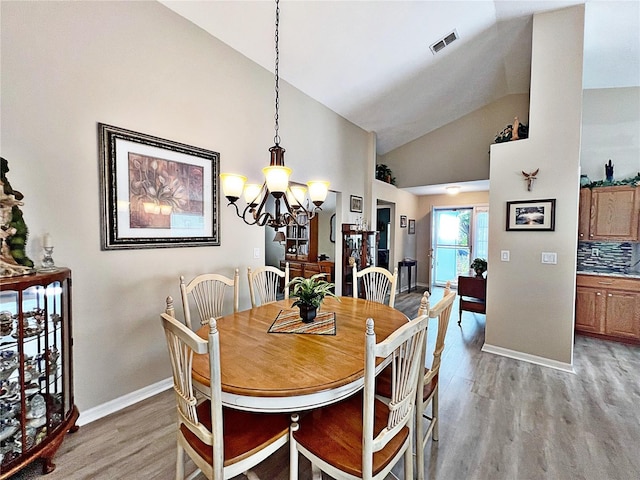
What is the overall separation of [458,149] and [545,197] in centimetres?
280

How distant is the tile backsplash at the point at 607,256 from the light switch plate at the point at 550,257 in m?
1.76

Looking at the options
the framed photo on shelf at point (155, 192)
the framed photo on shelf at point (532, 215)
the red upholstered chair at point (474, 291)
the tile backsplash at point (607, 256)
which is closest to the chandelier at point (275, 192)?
the framed photo on shelf at point (155, 192)

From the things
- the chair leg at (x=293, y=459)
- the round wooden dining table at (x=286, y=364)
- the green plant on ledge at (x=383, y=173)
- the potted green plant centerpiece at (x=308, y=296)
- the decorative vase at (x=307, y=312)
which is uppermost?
the green plant on ledge at (x=383, y=173)

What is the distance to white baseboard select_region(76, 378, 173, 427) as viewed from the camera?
213 cm

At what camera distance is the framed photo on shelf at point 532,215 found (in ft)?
10.2

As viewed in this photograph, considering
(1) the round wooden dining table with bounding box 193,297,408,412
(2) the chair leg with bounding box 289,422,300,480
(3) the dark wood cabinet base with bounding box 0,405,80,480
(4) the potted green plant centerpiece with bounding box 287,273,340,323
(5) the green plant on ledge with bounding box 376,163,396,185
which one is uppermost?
(5) the green plant on ledge with bounding box 376,163,396,185

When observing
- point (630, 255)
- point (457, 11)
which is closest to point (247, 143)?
point (457, 11)

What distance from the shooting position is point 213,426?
1.14 m

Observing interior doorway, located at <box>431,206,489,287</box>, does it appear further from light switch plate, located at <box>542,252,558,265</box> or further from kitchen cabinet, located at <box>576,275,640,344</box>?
light switch plate, located at <box>542,252,558,265</box>

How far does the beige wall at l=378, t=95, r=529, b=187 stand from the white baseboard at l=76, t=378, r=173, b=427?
561 cm

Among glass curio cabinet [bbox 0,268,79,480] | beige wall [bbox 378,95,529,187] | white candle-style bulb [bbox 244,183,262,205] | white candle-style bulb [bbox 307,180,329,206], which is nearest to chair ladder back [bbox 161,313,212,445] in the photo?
glass curio cabinet [bbox 0,268,79,480]

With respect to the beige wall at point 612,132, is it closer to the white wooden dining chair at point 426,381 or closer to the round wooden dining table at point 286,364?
the white wooden dining chair at point 426,381

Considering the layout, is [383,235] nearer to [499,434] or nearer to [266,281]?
[266,281]

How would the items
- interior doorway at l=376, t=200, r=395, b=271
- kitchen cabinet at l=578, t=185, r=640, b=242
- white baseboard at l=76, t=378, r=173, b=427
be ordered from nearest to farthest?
white baseboard at l=76, t=378, r=173, b=427
kitchen cabinet at l=578, t=185, r=640, b=242
interior doorway at l=376, t=200, r=395, b=271
